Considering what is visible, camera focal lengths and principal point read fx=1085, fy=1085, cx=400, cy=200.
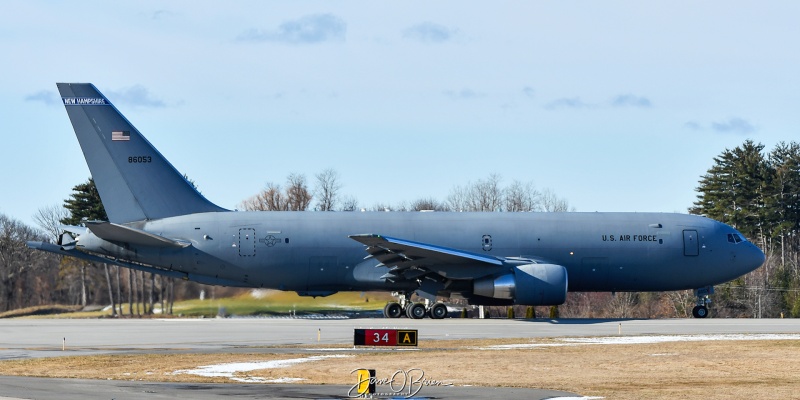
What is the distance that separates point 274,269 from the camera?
43.7 metres

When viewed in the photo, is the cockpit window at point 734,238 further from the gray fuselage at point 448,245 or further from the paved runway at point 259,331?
the paved runway at point 259,331

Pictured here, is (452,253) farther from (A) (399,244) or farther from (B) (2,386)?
(B) (2,386)

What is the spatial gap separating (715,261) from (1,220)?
8935cm

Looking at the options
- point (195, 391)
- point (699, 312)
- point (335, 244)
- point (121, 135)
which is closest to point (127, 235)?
point (121, 135)

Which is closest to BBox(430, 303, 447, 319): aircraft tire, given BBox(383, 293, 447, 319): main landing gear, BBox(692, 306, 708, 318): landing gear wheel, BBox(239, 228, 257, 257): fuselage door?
BBox(383, 293, 447, 319): main landing gear

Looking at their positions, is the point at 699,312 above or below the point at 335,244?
below

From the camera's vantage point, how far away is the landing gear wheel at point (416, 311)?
1725 inches

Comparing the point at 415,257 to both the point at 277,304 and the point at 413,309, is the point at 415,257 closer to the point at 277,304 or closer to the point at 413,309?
the point at 413,309

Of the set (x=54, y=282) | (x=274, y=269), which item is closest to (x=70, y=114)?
(x=274, y=269)

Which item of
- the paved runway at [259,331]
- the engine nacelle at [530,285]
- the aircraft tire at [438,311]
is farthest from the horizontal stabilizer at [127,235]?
the engine nacelle at [530,285]

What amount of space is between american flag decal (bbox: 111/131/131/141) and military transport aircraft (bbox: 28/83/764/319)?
45 mm

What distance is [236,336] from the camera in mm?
35594

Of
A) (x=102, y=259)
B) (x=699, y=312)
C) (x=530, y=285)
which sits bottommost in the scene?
(x=699, y=312)

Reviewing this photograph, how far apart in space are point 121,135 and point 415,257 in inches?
509
